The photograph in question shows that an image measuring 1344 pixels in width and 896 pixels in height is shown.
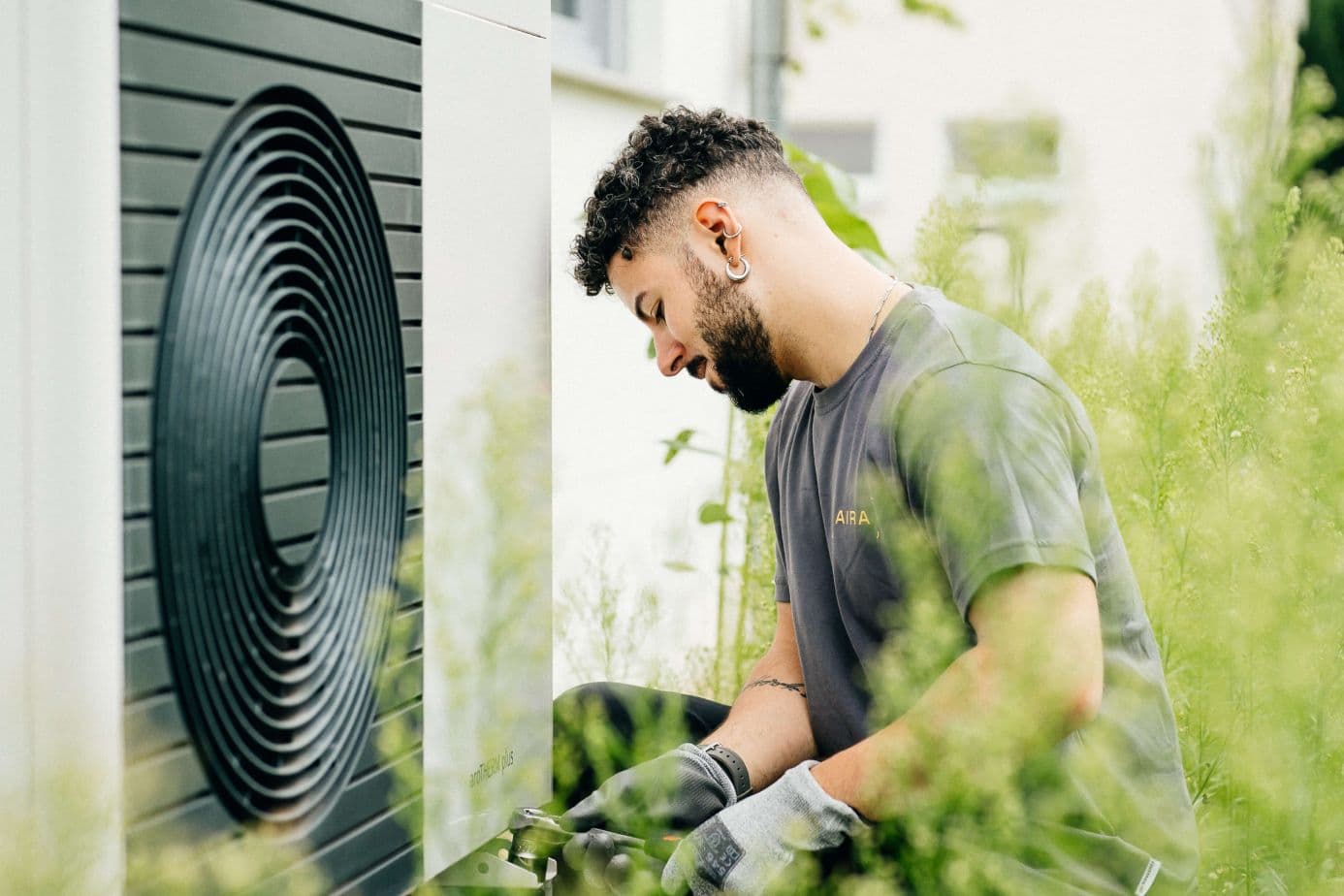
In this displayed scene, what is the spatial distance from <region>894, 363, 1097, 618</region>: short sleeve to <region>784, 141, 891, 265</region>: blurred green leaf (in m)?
1.08

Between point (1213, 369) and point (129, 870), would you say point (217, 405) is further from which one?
point (1213, 369)

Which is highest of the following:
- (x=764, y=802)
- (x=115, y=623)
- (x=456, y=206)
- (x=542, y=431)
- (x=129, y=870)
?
(x=456, y=206)

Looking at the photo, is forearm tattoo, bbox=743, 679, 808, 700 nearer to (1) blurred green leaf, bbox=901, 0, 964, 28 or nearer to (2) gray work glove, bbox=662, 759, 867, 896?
(2) gray work glove, bbox=662, 759, 867, 896

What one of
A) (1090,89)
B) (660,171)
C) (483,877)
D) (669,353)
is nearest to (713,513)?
(669,353)

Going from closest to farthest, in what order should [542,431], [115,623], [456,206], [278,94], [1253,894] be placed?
[115,623] → [278,94] → [1253,894] → [456,206] → [542,431]

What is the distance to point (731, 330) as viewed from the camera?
5.96 feet

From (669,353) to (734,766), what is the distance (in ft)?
1.93

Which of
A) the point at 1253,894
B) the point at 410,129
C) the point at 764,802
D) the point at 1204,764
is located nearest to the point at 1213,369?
the point at 1204,764

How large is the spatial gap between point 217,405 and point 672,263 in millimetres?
938

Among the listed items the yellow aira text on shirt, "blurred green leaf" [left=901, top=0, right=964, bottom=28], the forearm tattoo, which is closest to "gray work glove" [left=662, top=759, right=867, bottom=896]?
the yellow aira text on shirt

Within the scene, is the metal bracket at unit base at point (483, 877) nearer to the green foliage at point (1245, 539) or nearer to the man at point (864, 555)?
the man at point (864, 555)

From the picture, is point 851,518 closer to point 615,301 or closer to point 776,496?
point 776,496

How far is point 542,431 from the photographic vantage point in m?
1.52

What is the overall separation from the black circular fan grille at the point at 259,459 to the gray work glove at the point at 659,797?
358mm
